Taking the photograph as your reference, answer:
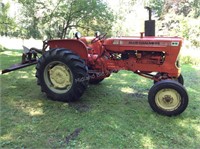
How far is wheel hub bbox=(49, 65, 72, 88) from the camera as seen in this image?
3477 millimetres

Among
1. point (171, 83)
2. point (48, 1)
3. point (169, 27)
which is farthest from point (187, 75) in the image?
point (169, 27)

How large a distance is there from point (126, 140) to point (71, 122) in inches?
29.1

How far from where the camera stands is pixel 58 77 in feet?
11.5

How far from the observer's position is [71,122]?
9.24 ft

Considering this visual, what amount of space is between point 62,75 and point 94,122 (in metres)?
1.01

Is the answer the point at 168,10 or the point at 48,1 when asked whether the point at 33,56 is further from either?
the point at 168,10

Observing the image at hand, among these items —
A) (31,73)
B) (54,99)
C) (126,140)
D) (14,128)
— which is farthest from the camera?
(31,73)

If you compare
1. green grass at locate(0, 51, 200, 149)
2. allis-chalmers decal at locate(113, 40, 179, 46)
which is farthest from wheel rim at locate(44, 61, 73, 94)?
allis-chalmers decal at locate(113, 40, 179, 46)

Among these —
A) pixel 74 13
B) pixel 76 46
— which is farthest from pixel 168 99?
pixel 74 13

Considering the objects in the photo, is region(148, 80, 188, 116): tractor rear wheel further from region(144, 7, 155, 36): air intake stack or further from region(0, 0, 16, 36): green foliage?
region(0, 0, 16, 36): green foliage

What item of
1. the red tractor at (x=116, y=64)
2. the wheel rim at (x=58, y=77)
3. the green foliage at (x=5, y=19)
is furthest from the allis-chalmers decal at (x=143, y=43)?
the green foliage at (x=5, y=19)

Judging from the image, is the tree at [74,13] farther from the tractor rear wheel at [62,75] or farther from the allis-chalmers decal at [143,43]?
the allis-chalmers decal at [143,43]

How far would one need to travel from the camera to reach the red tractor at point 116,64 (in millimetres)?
3066

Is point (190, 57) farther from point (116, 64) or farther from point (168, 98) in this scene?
point (168, 98)
